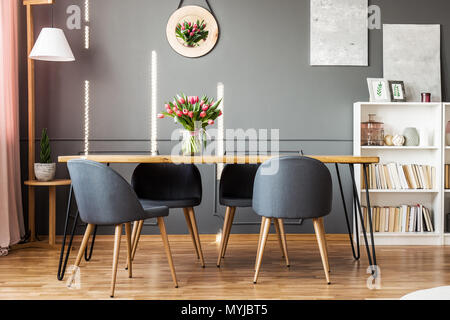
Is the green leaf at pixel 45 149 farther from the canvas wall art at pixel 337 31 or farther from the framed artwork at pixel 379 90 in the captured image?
the framed artwork at pixel 379 90

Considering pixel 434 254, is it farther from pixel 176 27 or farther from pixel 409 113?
pixel 176 27

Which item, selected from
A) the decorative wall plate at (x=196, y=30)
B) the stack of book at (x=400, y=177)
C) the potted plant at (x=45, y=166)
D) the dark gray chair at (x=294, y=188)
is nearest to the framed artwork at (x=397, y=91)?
the stack of book at (x=400, y=177)

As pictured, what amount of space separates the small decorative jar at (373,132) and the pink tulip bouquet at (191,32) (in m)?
1.65

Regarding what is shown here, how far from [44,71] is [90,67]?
411 mm

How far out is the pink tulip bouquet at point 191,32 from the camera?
3779 millimetres

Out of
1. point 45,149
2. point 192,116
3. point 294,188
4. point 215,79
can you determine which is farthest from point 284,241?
point 45,149

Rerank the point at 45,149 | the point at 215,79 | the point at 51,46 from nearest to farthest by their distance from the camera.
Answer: the point at 51,46 → the point at 45,149 → the point at 215,79

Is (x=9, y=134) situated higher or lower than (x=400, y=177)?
higher

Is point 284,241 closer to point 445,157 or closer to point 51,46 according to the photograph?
point 445,157

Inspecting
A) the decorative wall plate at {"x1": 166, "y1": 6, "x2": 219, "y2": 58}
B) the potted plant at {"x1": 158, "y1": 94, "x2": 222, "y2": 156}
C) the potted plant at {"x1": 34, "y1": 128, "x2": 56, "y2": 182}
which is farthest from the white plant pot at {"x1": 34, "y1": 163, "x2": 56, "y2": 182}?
the decorative wall plate at {"x1": 166, "y1": 6, "x2": 219, "y2": 58}

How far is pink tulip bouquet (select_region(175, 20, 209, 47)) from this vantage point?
3779 mm

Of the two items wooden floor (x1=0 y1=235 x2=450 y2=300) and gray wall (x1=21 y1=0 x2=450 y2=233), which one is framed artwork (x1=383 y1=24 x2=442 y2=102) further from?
wooden floor (x1=0 y1=235 x2=450 y2=300)

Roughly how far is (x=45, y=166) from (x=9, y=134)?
1.33ft

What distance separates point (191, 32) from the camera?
149 inches
